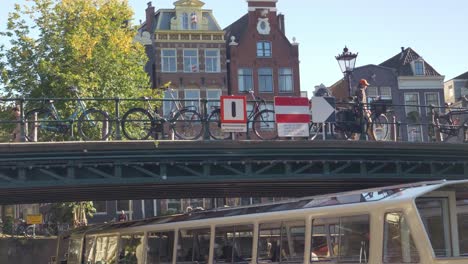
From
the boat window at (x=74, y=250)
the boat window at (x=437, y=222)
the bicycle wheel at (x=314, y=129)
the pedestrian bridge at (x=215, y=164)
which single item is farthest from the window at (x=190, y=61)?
the boat window at (x=437, y=222)

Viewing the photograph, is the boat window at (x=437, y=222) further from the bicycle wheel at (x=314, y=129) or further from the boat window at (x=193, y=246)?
the bicycle wheel at (x=314, y=129)

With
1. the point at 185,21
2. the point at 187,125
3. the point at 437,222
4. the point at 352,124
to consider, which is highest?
the point at 185,21

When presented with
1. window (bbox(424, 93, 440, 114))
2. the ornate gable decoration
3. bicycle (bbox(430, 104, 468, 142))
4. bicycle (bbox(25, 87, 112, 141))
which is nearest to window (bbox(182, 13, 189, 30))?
the ornate gable decoration

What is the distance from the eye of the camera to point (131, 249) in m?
20.5

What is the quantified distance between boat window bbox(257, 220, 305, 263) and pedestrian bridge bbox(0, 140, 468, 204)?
693cm

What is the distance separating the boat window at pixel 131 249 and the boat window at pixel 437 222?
978cm

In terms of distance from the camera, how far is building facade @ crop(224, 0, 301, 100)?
53.1 m

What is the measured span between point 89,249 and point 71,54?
13.7 m

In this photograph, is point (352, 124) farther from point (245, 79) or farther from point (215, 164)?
point (245, 79)

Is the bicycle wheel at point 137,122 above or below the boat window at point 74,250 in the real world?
above

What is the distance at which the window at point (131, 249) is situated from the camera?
19.9 m

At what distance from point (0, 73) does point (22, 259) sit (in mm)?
9181

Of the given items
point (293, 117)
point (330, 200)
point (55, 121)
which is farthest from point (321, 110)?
point (330, 200)

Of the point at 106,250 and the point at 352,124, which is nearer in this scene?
the point at 106,250
